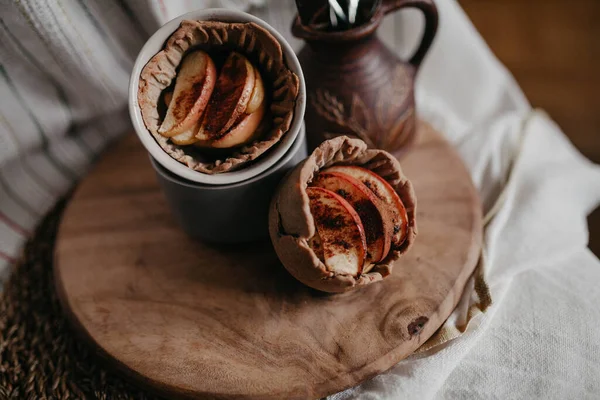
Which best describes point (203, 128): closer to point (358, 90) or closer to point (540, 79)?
point (358, 90)

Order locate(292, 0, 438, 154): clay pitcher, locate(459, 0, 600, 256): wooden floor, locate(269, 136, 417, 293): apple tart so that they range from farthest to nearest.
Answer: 1. locate(459, 0, 600, 256): wooden floor
2. locate(292, 0, 438, 154): clay pitcher
3. locate(269, 136, 417, 293): apple tart

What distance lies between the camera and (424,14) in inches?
36.4

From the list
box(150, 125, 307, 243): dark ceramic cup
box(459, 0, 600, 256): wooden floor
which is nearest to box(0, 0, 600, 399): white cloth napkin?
box(150, 125, 307, 243): dark ceramic cup

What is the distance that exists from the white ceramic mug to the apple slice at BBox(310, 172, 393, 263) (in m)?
0.08

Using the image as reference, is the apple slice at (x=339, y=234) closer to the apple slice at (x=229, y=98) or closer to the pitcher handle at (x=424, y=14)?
the apple slice at (x=229, y=98)

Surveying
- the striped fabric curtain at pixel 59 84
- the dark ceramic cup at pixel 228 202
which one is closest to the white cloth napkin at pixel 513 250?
the dark ceramic cup at pixel 228 202

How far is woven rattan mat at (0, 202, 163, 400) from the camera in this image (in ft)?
2.60

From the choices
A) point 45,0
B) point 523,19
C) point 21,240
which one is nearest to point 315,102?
point 45,0

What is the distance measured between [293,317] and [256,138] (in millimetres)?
255

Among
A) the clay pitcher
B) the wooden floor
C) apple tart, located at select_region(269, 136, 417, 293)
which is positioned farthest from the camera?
the wooden floor

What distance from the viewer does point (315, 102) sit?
889mm

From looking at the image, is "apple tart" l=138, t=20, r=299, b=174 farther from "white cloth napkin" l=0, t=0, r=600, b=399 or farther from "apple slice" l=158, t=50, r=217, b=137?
"white cloth napkin" l=0, t=0, r=600, b=399

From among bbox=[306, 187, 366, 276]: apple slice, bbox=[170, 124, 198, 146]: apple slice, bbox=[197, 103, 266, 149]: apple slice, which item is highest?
bbox=[170, 124, 198, 146]: apple slice

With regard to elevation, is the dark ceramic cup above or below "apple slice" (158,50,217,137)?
below
